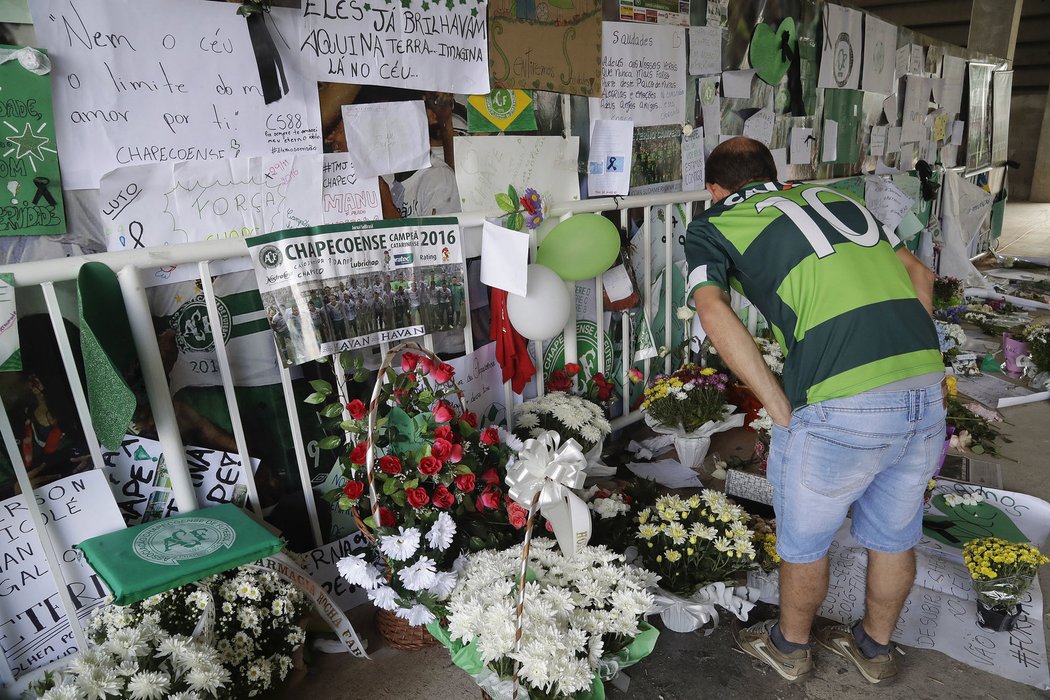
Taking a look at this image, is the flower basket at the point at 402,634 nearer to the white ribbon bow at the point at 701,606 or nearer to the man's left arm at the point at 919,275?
the white ribbon bow at the point at 701,606

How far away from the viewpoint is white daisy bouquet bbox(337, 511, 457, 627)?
1.60m

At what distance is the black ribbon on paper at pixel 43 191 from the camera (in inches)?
53.6

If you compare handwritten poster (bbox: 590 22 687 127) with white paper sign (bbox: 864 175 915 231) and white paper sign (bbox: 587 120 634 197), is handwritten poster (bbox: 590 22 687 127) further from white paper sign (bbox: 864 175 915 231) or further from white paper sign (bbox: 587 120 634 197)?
white paper sign (bbox: 864 175 915 231)

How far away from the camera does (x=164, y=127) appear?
Result: 1502 mm

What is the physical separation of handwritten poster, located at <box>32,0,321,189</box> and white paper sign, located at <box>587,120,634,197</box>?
4.11ft

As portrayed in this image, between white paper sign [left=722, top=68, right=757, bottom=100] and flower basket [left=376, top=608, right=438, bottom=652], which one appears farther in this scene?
white paper sign [left=722, top=68, right=757, bottom=100]

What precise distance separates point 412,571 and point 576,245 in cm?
120

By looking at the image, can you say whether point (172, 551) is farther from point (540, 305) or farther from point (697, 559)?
point (697, 559)

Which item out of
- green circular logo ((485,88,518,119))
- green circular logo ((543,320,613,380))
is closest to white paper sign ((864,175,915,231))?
green circular logo ((543,320,613,380))

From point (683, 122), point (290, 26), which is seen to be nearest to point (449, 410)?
point (290, 26)

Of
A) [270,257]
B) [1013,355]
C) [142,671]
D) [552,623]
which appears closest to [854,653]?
[552,623]

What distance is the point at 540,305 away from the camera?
6.89 ft

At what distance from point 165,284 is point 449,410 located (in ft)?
2.51

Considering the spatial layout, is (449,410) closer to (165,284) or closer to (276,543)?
(276,543)
